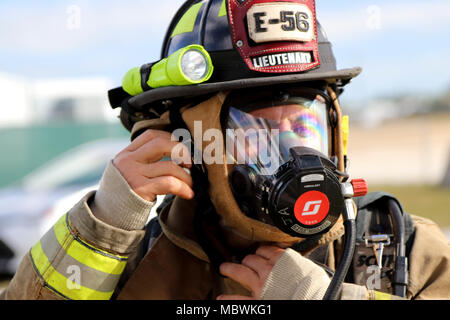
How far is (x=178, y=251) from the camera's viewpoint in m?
2.28

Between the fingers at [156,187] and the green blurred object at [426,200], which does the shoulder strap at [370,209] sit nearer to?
the fingers at [156,187]

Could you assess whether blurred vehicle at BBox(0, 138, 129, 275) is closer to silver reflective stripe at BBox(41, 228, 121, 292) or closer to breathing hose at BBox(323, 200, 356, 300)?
silver reflective stripe at BBox(41, 228, 121, 292)

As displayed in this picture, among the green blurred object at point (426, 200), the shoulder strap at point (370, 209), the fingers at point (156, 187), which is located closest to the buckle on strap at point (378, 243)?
the shoulder strap at point (370, 209)

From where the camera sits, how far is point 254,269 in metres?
1.97

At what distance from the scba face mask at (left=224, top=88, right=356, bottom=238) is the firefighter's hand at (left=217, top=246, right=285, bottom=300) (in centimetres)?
12

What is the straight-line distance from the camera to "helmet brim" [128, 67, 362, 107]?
1.97m

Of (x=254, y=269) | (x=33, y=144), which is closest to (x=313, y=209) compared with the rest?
(x=254, y=269)

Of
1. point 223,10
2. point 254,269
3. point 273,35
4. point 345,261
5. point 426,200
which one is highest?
point 223,10

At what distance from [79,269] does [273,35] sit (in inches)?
44.8

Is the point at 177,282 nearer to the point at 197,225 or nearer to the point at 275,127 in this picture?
the point at 197,225

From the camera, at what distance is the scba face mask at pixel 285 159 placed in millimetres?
1840

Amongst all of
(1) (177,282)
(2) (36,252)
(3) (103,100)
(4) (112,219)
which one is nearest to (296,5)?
(4) (112,219)

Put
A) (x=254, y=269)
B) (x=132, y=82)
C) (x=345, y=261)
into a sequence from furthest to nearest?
1. (x=132, y=82)
2. (x=254, y=269)
3. (x=345, y=261)

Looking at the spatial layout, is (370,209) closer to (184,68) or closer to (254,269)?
(254,269)
